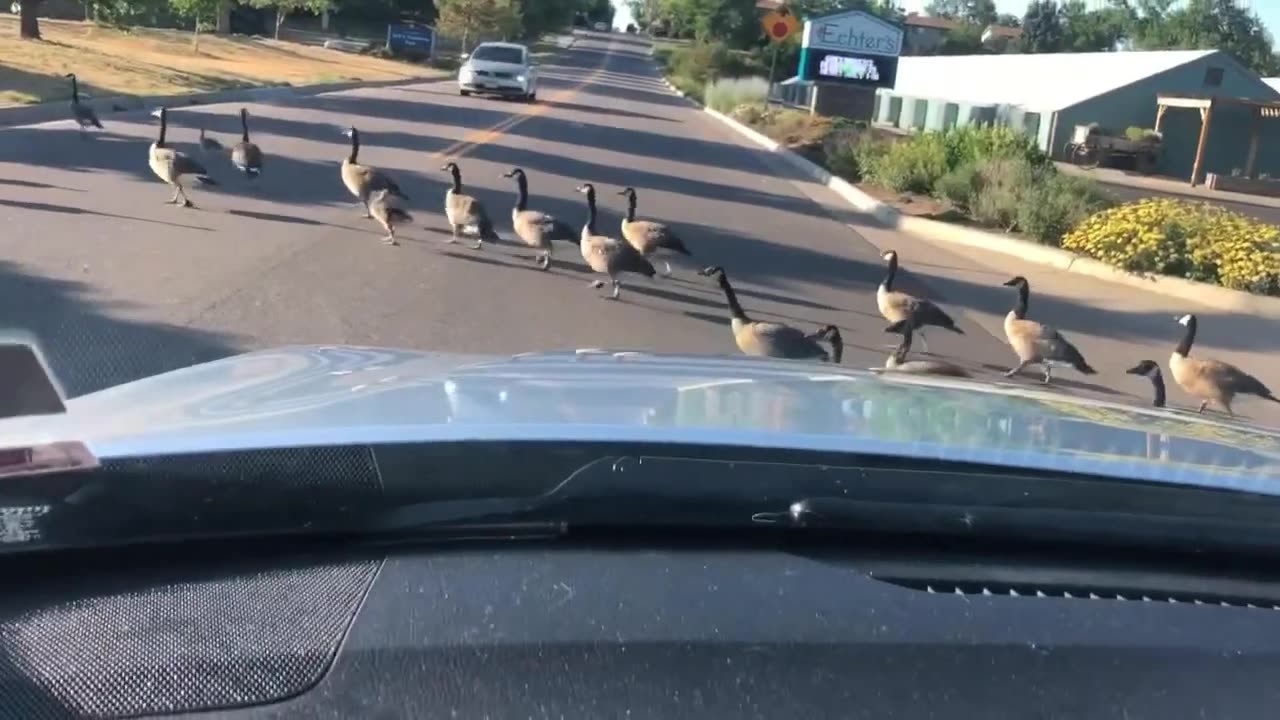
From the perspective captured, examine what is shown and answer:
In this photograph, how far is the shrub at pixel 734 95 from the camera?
60.2m

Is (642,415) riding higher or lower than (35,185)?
higher

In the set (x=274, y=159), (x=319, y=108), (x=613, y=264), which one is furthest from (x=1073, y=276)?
(x=319, y=108)

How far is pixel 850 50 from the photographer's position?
50.8 meters

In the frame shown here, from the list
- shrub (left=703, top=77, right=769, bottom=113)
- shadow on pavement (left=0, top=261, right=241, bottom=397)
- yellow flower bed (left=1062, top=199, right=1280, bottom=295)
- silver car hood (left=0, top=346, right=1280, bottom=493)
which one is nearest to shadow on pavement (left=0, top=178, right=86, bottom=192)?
shadow on pavement (left=0, top=261, right=241, bottom=397)

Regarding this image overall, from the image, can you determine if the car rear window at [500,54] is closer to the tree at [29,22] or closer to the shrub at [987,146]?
the tree at [29,22]

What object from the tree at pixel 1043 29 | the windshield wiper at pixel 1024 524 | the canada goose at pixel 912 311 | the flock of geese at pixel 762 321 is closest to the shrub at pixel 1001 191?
the flock of geese at pixel 762 321

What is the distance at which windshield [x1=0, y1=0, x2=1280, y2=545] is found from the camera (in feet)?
11.1

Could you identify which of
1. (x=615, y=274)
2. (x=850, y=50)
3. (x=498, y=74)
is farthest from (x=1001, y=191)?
(x=498, y=74)

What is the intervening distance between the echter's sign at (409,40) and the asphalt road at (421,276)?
53.1 metres

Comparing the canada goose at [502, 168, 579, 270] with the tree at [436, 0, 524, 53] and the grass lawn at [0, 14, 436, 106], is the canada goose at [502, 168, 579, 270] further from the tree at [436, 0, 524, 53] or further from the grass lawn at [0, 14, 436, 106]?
the tree at [436, 0, 524, 53]

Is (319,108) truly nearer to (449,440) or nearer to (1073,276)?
(1073,276)

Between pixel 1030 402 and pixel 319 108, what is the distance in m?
33.9

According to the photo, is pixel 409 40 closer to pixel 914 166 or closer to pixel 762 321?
pixel 914 166

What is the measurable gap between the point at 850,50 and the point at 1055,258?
3263 centimetres
